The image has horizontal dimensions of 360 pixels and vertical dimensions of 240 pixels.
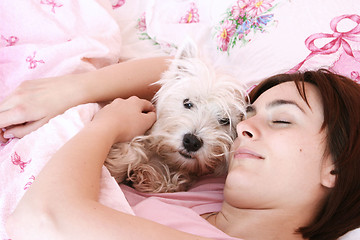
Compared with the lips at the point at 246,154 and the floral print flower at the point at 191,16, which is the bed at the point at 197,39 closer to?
the floral print flower at the point at 191,16

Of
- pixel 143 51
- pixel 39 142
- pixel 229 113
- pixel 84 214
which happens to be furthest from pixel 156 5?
pixel 84 214

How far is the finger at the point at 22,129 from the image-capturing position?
1.41m

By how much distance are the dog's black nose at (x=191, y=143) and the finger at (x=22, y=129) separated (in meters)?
0.56

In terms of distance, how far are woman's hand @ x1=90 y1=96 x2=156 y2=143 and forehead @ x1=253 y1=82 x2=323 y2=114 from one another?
466mm

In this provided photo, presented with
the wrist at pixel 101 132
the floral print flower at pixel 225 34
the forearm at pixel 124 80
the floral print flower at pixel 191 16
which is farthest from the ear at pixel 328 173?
the floral print flower at pixel 191 16

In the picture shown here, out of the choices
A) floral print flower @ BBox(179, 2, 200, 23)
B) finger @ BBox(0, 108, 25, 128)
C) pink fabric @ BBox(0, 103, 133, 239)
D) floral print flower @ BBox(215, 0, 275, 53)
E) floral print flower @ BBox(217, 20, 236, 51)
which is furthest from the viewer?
floral print flower @ BBox(179, 2, 200, 23)

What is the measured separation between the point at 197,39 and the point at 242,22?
0.29 m

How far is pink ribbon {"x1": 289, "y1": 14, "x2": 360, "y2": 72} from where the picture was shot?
1706 mm

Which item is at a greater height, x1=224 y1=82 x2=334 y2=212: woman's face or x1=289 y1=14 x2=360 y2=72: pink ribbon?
x1=289 y1=14 x2=360 y2=72: pink ribbon

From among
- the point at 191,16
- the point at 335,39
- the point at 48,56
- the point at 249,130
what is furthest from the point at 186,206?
the point at 191,16

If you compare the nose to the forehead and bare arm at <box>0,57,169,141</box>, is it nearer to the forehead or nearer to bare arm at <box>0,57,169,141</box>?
the forehead

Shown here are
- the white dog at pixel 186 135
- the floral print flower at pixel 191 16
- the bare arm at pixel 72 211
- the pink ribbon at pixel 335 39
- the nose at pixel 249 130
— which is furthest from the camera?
the floral print flower at pixel 191 16

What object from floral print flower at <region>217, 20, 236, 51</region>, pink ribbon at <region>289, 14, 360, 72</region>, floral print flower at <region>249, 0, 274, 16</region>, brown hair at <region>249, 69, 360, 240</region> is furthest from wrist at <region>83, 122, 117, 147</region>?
floral print flower at <region>249, 0, 274, 16</region>

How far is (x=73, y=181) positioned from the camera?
96cm
